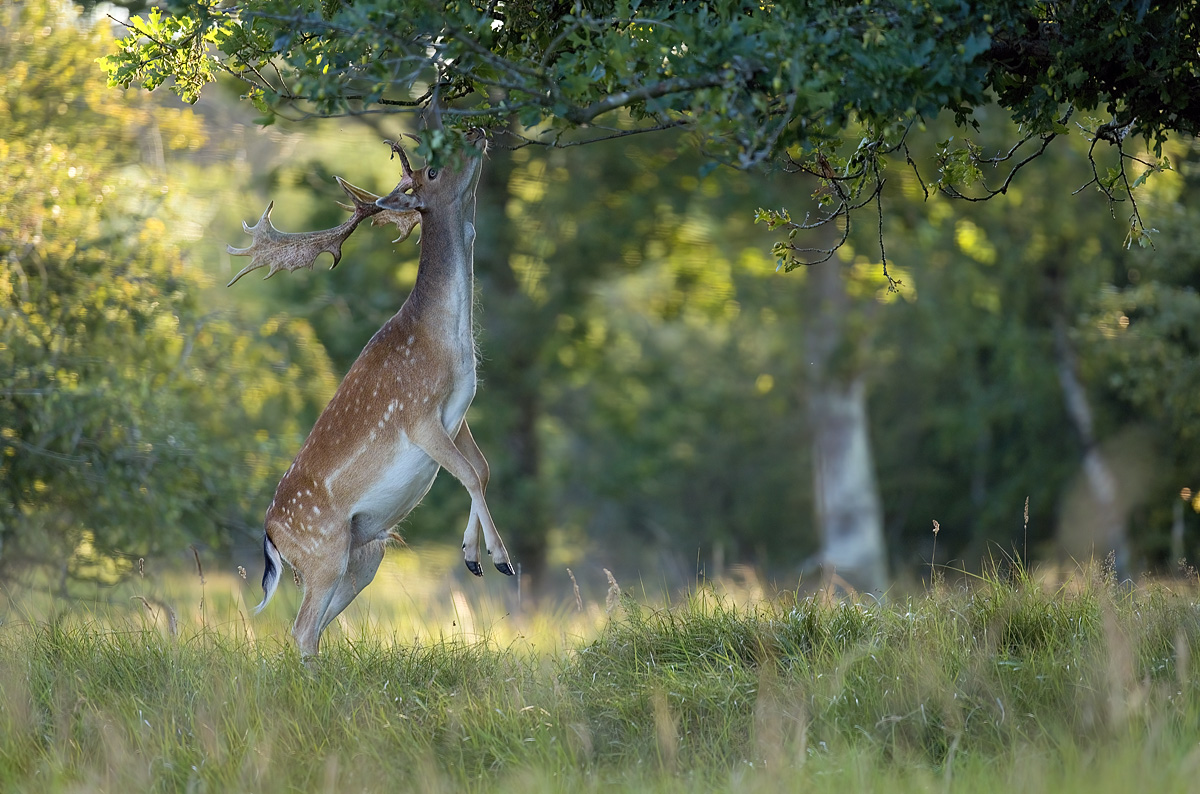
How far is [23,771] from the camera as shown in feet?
14.5

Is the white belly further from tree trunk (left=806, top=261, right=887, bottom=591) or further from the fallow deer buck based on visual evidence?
tree trunk (left=806, top=261, right=887, bottom=591)

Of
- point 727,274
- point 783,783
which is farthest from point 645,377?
point 783,783

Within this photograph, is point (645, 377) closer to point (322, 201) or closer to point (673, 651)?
point (322, 201)

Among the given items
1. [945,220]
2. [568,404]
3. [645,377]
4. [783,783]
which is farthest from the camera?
[568,404]

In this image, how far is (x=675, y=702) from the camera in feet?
15.3

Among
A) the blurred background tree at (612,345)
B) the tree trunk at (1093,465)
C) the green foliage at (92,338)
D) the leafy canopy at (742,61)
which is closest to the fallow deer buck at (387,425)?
the leafy canopy at (742,61)

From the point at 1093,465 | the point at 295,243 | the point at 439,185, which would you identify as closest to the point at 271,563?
the point at 295,243

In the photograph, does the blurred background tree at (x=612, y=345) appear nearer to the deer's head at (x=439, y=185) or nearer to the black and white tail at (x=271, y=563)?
the deer's head at (x=439, y=185)

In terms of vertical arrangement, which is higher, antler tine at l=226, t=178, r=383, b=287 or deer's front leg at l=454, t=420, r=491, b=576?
antler tine at l=226, t=178, r=383, b=287

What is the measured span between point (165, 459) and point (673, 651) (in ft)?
15.6

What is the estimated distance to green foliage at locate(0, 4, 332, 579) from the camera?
25.3 feet

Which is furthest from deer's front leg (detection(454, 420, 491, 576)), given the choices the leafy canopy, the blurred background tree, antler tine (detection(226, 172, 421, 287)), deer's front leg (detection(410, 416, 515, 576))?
the leafy canopy

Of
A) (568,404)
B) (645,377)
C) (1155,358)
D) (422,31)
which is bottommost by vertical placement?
(568,404)

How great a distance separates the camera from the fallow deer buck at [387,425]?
5.42 meters
